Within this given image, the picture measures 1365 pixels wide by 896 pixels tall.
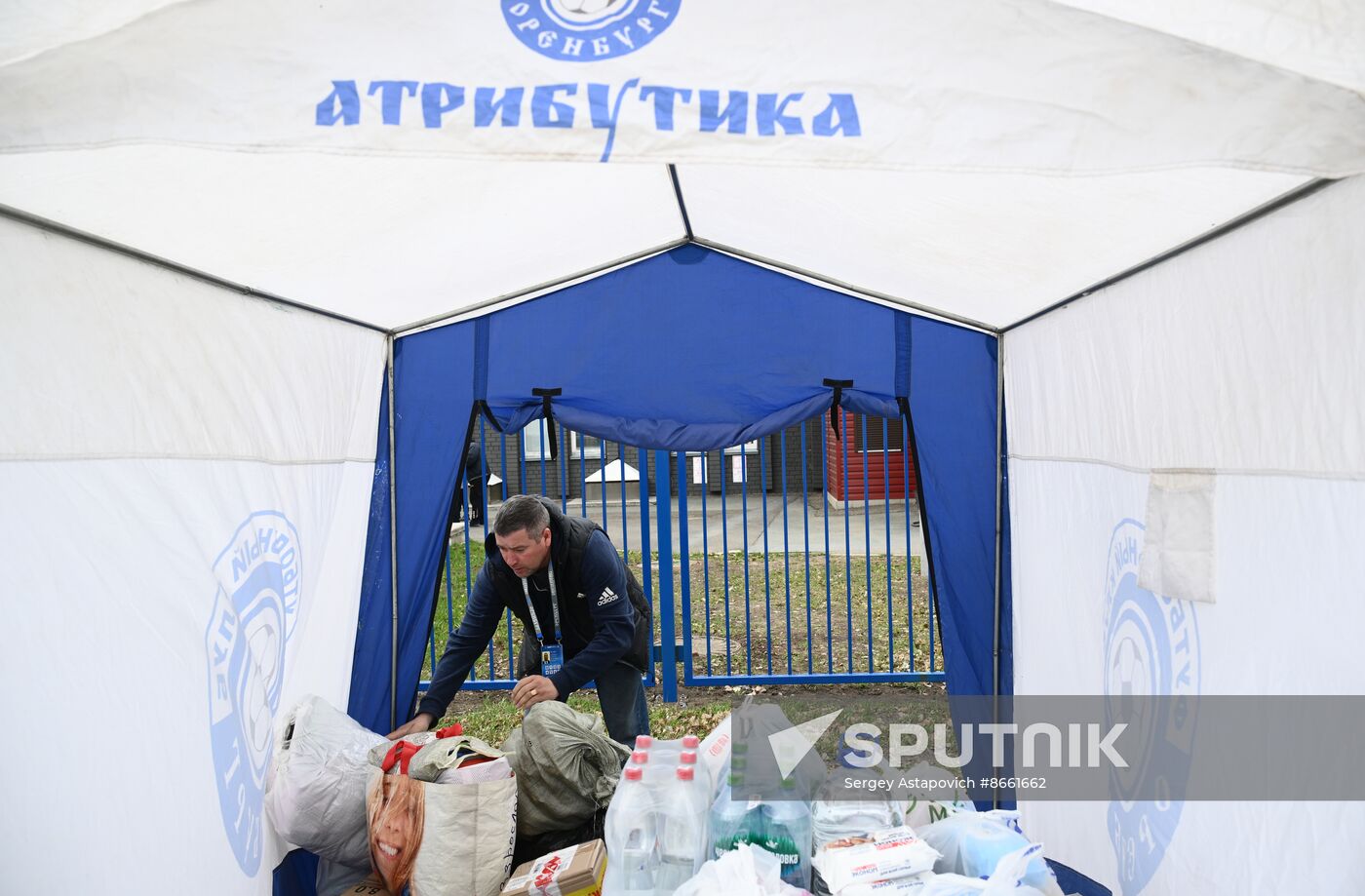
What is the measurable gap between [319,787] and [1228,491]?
97.7 inches

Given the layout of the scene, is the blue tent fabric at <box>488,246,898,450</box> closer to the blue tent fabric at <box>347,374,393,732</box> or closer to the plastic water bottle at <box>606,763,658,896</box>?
the blue tent fabric at <box>347,374,393,732</box>

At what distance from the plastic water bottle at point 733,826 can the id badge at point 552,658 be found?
1444mm

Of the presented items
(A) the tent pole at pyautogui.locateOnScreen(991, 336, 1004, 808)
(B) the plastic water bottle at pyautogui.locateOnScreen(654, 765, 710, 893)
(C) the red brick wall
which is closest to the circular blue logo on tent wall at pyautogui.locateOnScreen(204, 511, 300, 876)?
(B) the plastic water bottle at pyautogui.locateOnScreen(654, 765, 710, 893)

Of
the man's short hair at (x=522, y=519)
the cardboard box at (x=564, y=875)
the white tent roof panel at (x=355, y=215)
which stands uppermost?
the white tent roof panel at (x=355, y=215)

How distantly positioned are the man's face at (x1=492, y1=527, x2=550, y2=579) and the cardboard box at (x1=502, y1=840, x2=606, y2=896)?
43.0 inches

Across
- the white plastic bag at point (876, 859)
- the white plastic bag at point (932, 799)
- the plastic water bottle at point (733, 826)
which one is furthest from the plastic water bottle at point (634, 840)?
the white plastic bag at point (932, 799)

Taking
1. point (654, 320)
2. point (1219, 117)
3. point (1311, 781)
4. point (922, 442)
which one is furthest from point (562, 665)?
point (1219, 117)

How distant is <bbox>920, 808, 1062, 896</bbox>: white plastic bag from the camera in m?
1.99

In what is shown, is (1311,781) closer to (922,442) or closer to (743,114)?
(743,114)

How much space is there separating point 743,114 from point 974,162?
38cm

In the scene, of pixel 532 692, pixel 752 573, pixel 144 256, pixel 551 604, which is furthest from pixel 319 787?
pixel 752 573

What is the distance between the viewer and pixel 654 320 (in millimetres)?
3887

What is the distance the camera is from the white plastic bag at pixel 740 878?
1.93 meters

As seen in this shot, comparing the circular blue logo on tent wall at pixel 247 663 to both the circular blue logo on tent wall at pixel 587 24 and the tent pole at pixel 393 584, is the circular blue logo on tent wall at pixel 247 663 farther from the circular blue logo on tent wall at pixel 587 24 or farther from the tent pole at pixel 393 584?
the circular blue logo on tent wall at pixel 587 24
